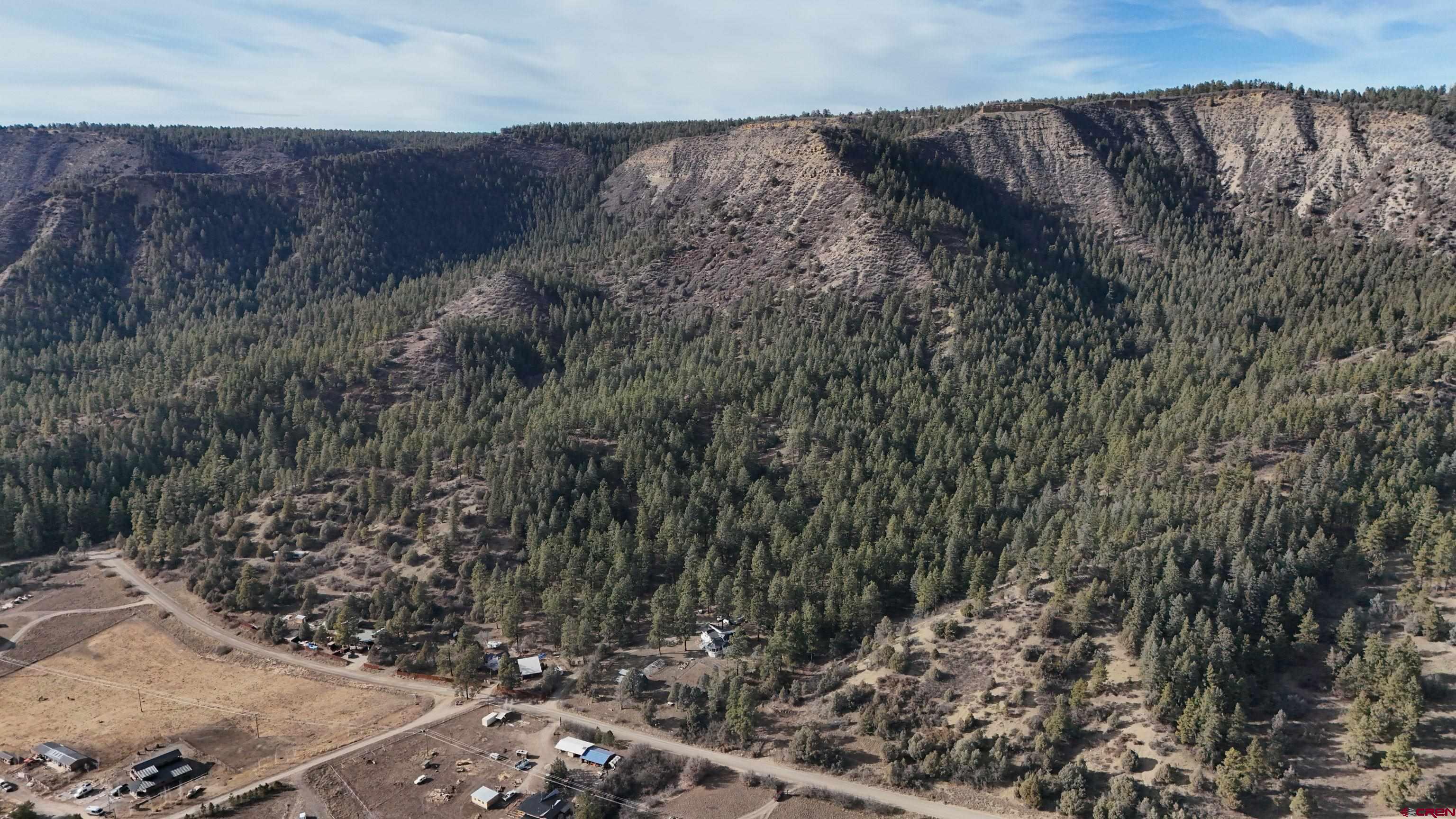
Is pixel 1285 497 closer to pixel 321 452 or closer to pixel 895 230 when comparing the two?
pixel 895 230

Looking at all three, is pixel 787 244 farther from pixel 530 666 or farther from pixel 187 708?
pixel 187 708

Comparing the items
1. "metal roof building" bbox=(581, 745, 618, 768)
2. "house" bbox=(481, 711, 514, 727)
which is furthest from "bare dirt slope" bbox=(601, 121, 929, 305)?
"metal roof building" bbox=(581, 745, 618, 768)

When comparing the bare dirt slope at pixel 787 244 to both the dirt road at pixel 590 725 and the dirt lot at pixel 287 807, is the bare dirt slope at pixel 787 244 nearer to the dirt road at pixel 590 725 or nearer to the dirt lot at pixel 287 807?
the dirt road at pixel 590 725

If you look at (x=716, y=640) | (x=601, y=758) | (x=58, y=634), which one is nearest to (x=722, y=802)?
(x=601, y=758)

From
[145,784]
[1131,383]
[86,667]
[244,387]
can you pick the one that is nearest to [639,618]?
[145,784]

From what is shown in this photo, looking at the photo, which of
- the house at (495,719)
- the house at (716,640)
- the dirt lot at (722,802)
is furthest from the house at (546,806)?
the house at (716,640)

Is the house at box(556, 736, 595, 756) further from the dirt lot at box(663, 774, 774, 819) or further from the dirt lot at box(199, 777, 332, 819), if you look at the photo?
the dirt lot at box(199, 777, 332, 819)

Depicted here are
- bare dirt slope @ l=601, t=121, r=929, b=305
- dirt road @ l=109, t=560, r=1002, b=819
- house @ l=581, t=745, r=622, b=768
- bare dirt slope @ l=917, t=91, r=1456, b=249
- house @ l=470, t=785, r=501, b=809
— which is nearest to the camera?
dirt road @ l=109, t=560, r=1002, b=819
